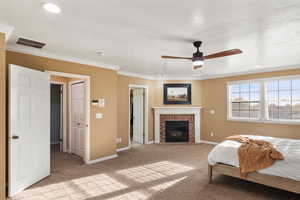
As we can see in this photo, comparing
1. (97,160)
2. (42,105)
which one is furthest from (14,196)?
(97,160)

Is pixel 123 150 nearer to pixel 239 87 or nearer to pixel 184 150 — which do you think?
pixel 184 150

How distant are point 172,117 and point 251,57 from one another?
3.47 meters

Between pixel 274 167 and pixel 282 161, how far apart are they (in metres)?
0.15

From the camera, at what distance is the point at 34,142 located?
3.11 m

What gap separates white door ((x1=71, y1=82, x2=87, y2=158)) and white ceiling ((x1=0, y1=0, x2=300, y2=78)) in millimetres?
1307

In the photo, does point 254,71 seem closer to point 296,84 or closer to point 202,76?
point 296,84

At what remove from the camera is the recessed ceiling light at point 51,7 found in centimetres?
184

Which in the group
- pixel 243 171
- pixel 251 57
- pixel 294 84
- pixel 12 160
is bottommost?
pixel 243 171

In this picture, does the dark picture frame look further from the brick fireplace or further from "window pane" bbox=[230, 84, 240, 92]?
"window pane" bbox=[230, 84, 240, 92]

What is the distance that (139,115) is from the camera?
261 inches

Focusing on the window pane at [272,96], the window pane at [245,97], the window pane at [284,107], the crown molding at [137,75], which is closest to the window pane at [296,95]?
the window pane at [284,107]

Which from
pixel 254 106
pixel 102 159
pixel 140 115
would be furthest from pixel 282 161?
pixel 140 115

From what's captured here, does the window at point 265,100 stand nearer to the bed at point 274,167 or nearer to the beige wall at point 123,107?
the bed at point 274,167

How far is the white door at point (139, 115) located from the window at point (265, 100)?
317 cm
